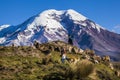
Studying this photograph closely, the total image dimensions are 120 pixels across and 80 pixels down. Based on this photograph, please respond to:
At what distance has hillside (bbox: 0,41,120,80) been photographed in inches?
1699

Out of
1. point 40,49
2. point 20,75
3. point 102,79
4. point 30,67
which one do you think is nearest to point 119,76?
point 102,79

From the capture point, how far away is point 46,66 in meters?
53.7

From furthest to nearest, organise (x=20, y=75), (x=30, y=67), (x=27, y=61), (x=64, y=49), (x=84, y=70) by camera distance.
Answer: (x=64, y=49) → (x=27, y=61) → (x=30, y=67) → (x=20, y=75) → (x=84, y=70)

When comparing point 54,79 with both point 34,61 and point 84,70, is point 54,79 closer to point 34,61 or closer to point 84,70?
point 84,70

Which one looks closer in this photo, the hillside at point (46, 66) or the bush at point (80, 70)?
the bush at point (80, 70)

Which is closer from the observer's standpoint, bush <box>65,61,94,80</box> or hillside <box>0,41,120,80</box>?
bush <box>65,61,94,80</box>

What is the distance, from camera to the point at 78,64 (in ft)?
141

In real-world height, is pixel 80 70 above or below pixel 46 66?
below

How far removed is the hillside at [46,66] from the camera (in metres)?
43.2

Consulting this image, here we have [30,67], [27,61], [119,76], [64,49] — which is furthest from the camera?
[64,49]

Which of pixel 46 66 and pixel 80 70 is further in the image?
pixel 46 66

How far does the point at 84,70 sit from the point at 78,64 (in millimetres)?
1030

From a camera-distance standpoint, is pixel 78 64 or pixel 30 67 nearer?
pixel 78 64

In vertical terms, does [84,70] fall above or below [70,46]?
below
